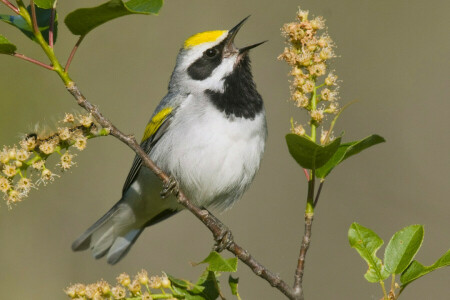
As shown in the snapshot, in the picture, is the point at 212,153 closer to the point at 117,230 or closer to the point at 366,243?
the point at 117,230

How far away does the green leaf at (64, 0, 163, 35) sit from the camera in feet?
5.90

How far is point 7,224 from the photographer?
219 inches

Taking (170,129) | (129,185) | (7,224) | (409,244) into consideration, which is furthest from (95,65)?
(409,244)

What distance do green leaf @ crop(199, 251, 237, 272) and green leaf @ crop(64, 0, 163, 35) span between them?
2.29ft

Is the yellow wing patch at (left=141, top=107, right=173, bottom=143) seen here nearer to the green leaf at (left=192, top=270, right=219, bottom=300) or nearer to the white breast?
the white breast

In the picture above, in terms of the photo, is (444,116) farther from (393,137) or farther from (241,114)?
(241,114)

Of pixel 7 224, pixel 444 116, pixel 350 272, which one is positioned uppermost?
pixel 444 116

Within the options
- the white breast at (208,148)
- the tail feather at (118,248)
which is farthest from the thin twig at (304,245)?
the tail feather at (118,248)

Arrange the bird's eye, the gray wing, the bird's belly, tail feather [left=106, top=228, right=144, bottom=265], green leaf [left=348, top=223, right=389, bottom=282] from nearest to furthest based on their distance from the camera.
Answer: green leaf [left=348, top=223, right=389, bottom=282], the bird's belly, the gray wing, the bird's eye, tail feather [left=106, top=228, right=144, bottom=265]

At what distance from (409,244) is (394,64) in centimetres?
461

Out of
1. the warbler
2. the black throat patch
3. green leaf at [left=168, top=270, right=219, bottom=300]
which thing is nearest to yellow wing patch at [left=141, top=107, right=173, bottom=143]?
the warbler

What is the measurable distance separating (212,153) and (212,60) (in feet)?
2.10

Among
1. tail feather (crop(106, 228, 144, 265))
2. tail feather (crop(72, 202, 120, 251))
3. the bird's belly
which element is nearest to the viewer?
the bird's belly

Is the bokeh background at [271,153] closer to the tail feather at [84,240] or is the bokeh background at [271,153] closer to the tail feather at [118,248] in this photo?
the tail feather at [118,248]
